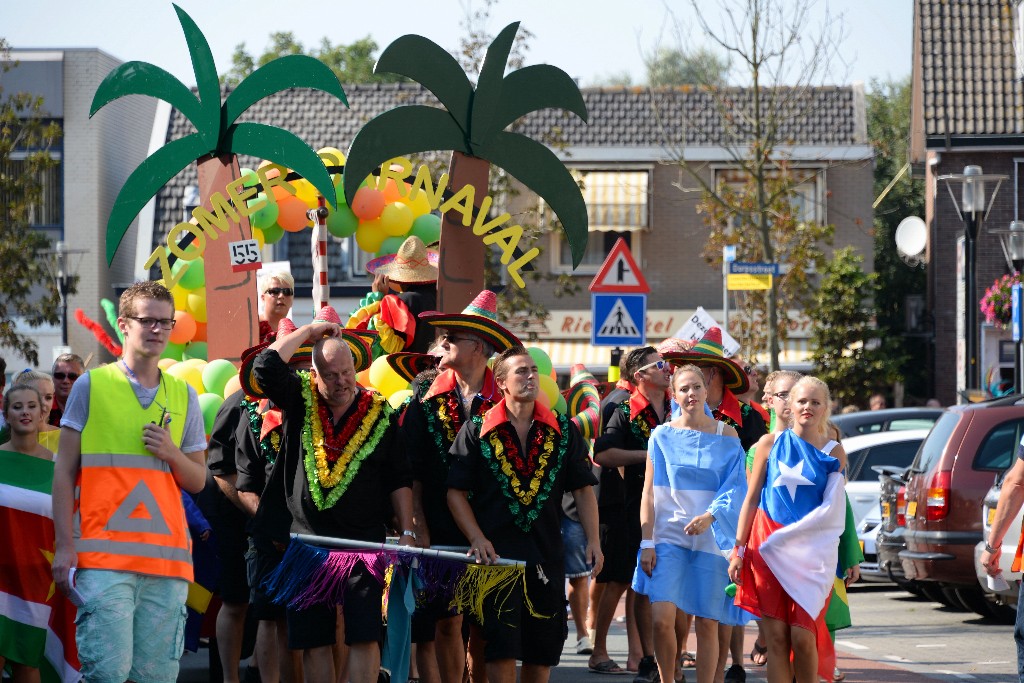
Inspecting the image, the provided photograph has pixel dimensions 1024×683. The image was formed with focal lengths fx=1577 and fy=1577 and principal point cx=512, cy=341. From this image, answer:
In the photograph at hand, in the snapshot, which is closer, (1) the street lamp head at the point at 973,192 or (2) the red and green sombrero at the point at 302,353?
Result: (2) the red and green sombrero at the point at 302,353

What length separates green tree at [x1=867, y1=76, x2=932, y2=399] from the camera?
38.4 meters

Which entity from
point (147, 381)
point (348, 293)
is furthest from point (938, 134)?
point (147, 381)

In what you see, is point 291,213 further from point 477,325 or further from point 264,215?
point 477,325

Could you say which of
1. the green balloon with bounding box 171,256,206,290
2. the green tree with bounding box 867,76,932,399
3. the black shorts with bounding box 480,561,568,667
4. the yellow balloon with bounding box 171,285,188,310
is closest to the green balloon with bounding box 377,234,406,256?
the green balloon with bounding box 171,256,206,290

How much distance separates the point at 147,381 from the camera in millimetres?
6598

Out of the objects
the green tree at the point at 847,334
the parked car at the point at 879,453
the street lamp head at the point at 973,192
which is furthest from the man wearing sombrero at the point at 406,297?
the green tree at the point at 847,334

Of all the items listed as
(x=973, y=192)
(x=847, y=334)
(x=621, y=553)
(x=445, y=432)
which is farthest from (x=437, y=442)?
(x=847, y=334)

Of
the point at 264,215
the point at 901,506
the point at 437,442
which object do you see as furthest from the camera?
the point at 264,215

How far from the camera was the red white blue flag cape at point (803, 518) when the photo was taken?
791 cm

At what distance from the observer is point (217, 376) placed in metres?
11.0

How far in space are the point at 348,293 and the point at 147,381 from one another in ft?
72.7

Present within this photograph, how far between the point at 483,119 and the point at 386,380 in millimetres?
2074

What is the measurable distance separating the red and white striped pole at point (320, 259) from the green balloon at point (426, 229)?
3605 millimetres

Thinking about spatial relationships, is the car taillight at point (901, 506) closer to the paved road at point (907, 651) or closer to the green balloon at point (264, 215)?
the paved road at point (907, 651)
